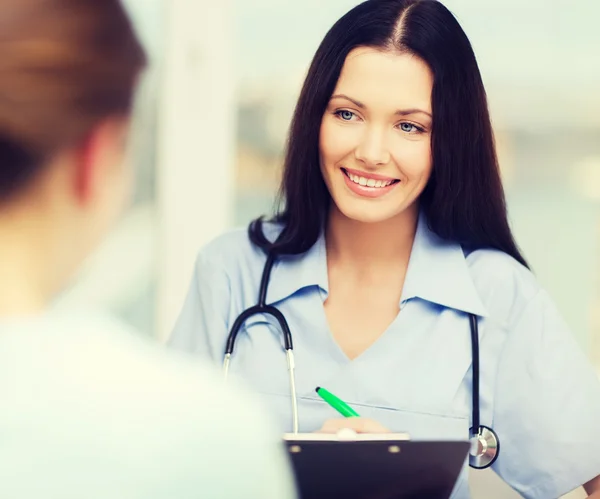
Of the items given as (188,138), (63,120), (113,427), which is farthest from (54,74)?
(188,138)

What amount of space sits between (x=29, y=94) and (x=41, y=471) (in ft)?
0.70

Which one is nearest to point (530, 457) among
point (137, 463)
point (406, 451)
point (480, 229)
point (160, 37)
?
point (480, 229)

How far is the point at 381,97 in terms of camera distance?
116cm

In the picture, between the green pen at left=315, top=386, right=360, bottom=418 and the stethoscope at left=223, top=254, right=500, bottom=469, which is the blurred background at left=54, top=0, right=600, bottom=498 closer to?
the stethoscope at left=223, top=254, right=500, bottom=469

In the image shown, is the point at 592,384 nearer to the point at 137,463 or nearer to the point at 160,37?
the point at 137,463

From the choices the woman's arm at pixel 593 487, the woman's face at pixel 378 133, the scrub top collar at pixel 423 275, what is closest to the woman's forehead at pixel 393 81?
the woman's face at pixel 378 133

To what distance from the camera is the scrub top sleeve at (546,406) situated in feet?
3.78

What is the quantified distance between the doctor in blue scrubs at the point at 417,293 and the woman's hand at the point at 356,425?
0.10 m

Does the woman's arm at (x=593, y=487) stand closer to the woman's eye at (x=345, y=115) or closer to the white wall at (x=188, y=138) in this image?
the woman's eye at (x=345, y=115)

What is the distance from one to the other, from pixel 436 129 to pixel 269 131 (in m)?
1.05

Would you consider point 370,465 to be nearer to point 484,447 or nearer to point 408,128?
point 484,447

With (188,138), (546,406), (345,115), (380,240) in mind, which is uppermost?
(188,138)

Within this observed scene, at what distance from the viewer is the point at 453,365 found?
3.88ft

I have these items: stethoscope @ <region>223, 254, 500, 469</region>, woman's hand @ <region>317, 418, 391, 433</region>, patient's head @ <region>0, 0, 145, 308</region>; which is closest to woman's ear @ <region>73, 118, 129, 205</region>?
patient's head @ <region>0, 0, 145, 308</region>
